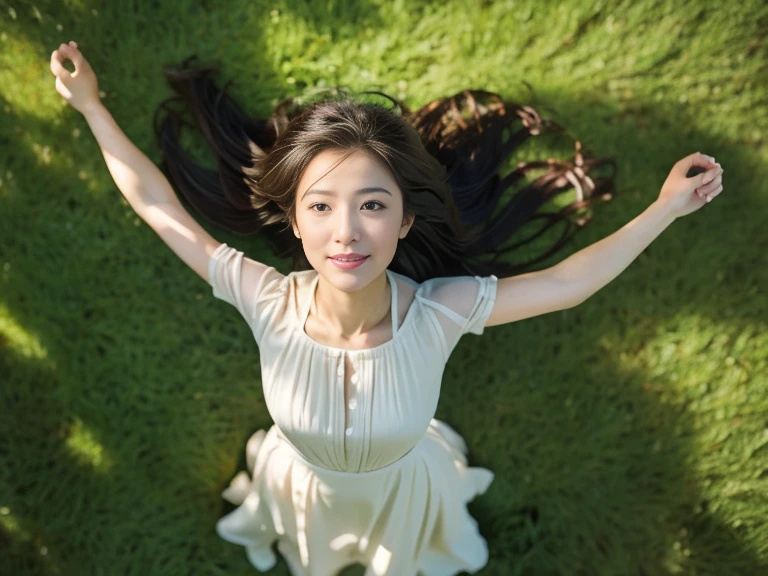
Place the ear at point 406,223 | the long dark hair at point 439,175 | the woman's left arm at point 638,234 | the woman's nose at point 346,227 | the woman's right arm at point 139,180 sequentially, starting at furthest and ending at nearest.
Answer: the long dark hair at point 439,175
the woman's right arm at point 139,180
the woman's left arm at point 638,234
the ear at point 406,223
the woman's nose at point 346,227

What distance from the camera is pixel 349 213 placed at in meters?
2.11

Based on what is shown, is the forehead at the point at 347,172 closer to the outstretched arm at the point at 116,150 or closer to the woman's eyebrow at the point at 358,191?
the woman's eyebrow at the point at 358,191

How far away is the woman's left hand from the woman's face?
89 centimetres

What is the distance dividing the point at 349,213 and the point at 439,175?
15.9 inches

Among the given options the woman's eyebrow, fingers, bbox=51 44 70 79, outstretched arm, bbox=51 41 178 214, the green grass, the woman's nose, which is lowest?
the green grass

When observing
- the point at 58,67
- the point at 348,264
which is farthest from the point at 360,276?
the point at 58,67

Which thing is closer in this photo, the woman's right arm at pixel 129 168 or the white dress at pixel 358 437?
the white dress at pixel 358 437

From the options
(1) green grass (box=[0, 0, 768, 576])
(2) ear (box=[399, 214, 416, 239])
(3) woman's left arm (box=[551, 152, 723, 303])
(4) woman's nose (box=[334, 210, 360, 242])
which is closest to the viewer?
(4) woman's nose (box=[334, 210, 360, 242])

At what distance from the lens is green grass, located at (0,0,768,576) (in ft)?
10.1

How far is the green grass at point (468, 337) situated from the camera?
3.09 m

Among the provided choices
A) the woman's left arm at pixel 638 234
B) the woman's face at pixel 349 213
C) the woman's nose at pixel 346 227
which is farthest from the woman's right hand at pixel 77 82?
the woman's left arm at pixel 638 234

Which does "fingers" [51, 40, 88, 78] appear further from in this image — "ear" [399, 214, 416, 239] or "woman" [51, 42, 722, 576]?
"ear" [399, 214, 416, 239]

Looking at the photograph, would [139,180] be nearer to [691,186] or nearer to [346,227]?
[346,227]

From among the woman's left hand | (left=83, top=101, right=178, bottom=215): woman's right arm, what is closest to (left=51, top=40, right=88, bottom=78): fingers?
(left=83, top=101, right=178, bottom=215): woman's right arm
